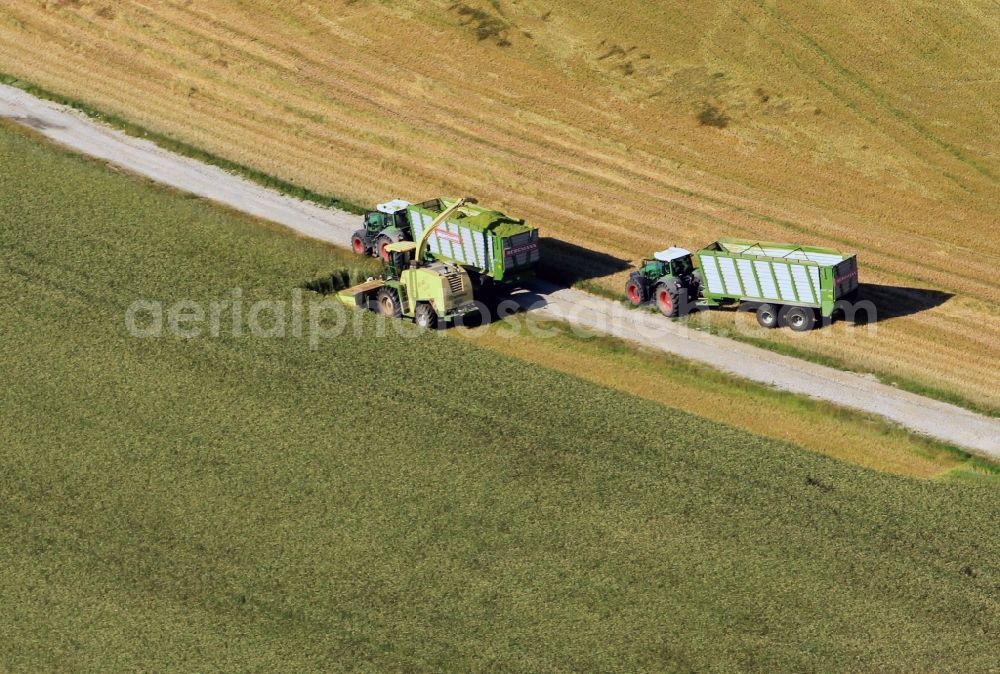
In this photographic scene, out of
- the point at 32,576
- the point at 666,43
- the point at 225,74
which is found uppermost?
the point at 666,43

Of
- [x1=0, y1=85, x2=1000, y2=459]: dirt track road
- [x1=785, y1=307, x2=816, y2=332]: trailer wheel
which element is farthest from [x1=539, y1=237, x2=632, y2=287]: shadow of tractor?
[x1=785, y1=307, x2=816, y2=332]: trailer wheel

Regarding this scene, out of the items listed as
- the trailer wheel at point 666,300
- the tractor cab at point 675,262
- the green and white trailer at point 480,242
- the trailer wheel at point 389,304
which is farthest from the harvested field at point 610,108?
the trailer wheel at point 389,304

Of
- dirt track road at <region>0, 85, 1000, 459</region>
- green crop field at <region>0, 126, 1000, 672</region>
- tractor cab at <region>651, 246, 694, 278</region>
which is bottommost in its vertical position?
green crop field at <region>0, 126, 1000, 672</region>

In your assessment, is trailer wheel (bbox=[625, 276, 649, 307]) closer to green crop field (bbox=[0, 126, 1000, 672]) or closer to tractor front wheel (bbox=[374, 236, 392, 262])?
green crop field (bbox=[0, 126, 1000, 672])

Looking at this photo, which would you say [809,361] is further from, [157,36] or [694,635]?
[157,36]

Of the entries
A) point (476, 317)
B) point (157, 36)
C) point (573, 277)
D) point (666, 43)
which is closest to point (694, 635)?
point (476, 317)

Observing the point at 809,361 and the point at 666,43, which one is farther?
the point at 666,43
